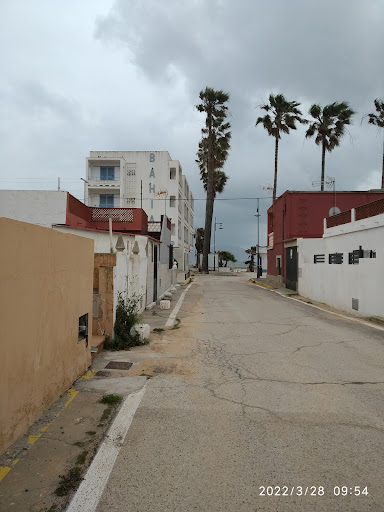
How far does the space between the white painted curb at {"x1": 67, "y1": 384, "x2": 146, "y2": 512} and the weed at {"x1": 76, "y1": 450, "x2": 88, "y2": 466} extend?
4.0 inches

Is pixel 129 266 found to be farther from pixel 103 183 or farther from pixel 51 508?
pixel 103 183

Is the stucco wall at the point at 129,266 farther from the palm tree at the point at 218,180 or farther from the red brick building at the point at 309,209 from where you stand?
the palm tree at the point at 218,180

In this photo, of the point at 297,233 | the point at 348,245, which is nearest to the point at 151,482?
the point at 348,245

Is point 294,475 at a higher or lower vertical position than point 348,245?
lower

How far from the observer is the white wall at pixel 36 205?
1852 centimetres

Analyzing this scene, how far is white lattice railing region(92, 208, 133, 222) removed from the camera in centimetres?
2319

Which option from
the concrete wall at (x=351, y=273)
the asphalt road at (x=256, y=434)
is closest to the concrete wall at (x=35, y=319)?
the asphalt road at (x=256, y=434)

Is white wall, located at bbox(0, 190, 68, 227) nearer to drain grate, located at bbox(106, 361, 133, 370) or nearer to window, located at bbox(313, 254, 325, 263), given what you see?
drain grate, located at bbox(106, 361, 133, 370)

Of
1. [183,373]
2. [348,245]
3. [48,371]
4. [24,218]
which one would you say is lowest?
[183,373]

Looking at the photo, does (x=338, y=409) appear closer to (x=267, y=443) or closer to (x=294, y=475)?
(x=267, y=443)

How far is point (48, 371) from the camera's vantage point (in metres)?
4.75

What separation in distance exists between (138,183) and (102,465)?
164 ft

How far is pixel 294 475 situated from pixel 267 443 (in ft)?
2.04

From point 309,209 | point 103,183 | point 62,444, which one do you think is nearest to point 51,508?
point 62,444
